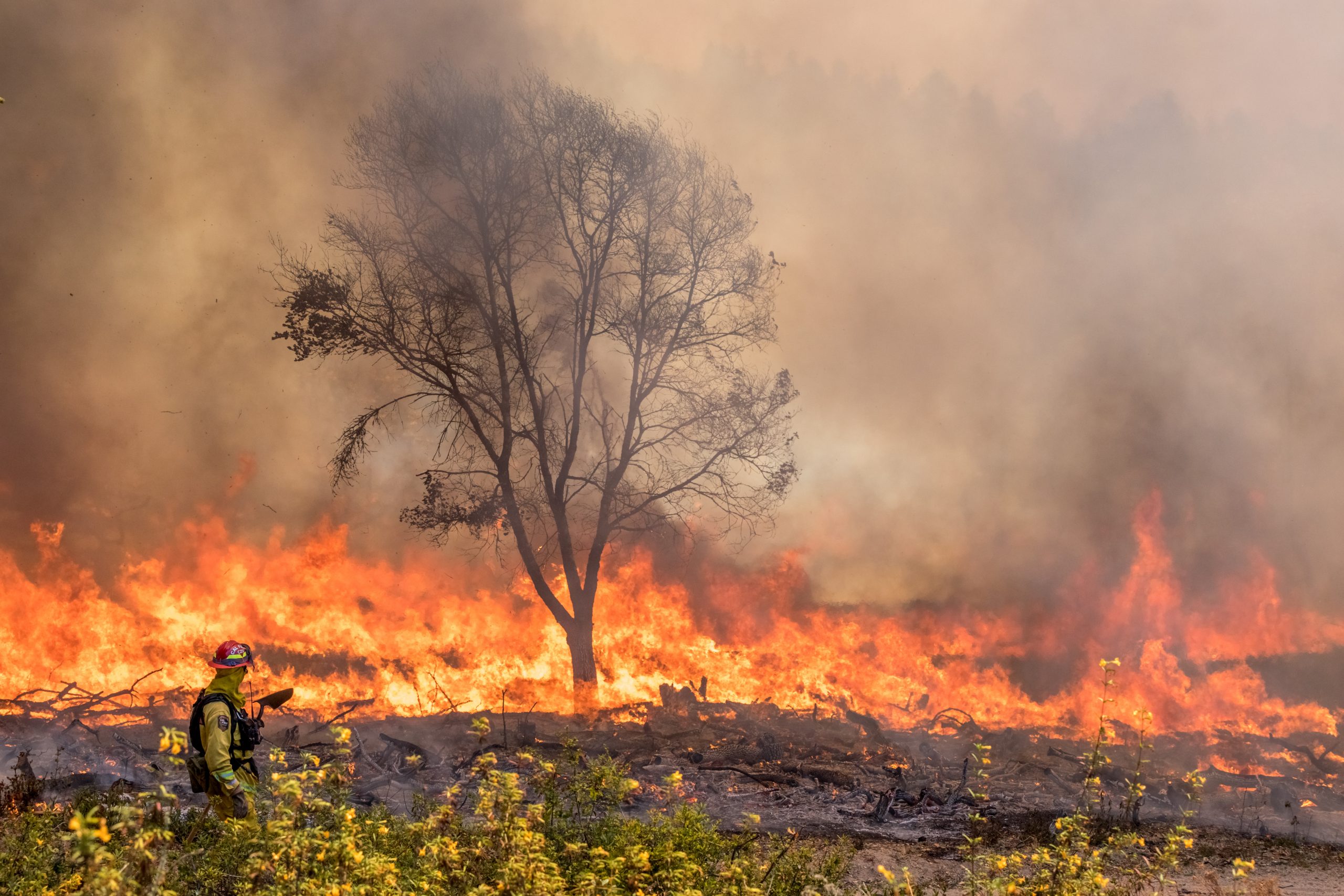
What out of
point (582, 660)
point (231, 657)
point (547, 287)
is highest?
point (547, 287)

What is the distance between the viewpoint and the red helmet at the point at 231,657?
7871mm

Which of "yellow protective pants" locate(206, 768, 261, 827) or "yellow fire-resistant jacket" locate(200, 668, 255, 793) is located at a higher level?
"yellow fire-resistant jacket" locate(200, 668, 255, 793)

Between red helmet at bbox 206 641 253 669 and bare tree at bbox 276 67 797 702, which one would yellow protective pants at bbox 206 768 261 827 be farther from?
bare tree at bbox 276 67 797 702

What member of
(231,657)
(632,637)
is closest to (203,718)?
(231,657)

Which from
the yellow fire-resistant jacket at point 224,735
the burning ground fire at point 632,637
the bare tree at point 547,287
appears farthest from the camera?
the burning ground fire at point 632,637

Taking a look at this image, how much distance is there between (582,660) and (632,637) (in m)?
1.97

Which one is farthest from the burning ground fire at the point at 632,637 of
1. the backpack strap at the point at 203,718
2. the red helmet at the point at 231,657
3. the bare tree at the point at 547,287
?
the red helmet at the point at 231,657

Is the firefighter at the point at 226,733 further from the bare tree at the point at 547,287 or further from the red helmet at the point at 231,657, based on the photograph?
the bare tree at the point at 547,287

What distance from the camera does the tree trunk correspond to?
50.4ft

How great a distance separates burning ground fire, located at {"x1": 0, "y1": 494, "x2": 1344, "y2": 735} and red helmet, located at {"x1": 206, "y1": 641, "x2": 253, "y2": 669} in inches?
289

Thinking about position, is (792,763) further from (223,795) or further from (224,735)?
(224,735)

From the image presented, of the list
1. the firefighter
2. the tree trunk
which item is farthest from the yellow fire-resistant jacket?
the tree trunk

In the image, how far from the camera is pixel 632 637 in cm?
1723

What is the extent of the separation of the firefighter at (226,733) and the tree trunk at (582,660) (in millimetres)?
7602
